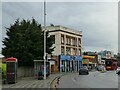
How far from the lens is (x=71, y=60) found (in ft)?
293

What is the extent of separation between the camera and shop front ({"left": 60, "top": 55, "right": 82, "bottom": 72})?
275ft

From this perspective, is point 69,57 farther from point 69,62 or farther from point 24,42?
point 24,42

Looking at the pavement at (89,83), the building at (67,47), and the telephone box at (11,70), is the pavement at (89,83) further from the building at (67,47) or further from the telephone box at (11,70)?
the building at (67,47)

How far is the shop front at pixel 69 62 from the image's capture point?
8371 centimetres

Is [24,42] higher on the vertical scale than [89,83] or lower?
higher

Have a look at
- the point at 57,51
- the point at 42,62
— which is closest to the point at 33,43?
the point at 42,62

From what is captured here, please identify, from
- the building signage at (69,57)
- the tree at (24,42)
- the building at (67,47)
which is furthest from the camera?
the building signage at (69,57)

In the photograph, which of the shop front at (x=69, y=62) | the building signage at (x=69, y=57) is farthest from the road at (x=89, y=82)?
the shop front at (x=69, y=62)

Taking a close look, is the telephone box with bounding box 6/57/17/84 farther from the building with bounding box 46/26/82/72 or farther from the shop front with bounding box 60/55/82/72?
the shop front with bounding box 60/55/82/72

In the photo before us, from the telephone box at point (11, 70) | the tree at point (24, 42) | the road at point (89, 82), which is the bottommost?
the road at point (89, 82)

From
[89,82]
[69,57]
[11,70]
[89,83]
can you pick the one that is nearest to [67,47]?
[69,57]

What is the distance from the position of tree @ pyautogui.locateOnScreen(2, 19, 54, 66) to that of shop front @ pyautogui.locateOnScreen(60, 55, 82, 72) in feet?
110

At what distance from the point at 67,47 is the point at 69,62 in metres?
4.35

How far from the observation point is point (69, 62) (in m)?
88.1
